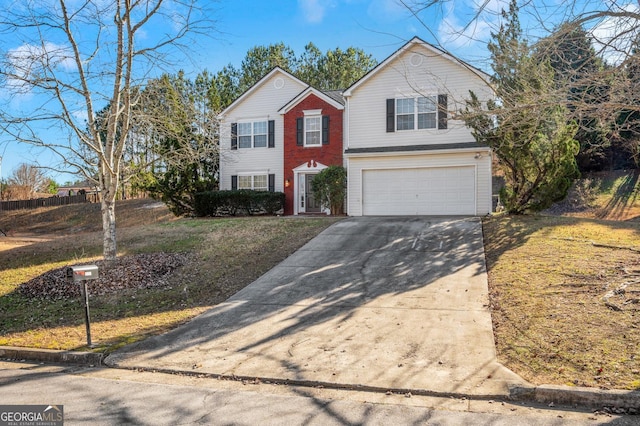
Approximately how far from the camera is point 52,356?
6.64 meters

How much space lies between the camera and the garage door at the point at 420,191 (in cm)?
1822

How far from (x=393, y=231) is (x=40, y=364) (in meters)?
10.4

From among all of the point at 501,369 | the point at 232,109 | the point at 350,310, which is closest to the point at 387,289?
the point at 350,310

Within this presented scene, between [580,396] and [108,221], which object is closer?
[580,396]

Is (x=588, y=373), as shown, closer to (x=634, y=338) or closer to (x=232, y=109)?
(x=634, y=338)

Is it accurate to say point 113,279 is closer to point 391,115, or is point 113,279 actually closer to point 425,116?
point 391,115

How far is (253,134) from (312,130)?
3.39 metres

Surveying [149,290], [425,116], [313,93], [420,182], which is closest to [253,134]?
[313,93]

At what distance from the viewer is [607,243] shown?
459 inches

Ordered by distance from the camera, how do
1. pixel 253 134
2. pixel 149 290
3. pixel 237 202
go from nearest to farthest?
pixel 149 290, pixel 237 202, pixel 253 134

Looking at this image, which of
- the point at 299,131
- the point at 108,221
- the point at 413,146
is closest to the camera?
the point at 108,221

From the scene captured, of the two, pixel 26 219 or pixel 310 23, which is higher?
pixel 310 23

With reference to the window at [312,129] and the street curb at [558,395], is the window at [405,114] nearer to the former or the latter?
the window at [312,129]

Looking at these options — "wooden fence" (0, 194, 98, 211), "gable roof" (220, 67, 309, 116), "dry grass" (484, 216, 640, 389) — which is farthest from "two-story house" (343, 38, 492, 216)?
"wooden fence" (0, 194, 98, 211)
